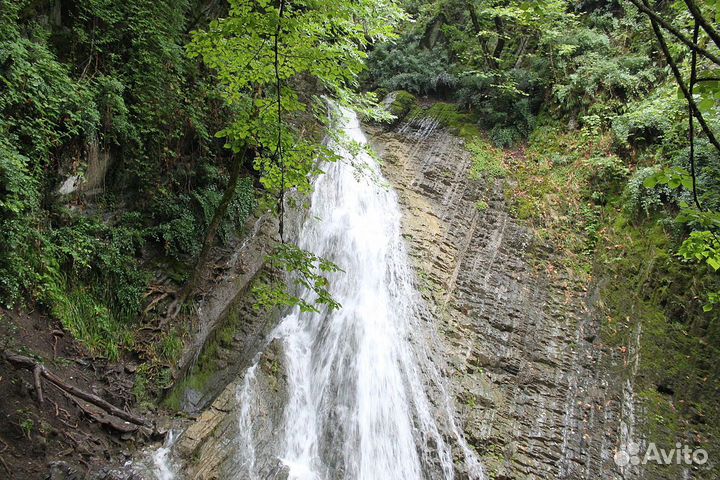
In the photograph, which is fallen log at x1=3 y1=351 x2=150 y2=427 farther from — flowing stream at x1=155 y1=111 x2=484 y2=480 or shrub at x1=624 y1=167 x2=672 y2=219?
shrub at x1=624 y1=167 x2=672 y2=219

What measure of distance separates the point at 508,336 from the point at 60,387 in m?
7.33

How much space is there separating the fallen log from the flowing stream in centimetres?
156

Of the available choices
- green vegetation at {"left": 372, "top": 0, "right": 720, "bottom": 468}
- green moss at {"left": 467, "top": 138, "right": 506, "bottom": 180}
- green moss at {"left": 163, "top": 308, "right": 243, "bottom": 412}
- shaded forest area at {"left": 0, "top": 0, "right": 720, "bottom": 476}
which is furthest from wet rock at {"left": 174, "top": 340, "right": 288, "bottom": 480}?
green moss at {"left": 467, "top": 138, "right": 506, "bottom": 180}

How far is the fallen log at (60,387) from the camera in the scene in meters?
4.79

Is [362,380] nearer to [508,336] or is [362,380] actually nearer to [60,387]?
[508,336]

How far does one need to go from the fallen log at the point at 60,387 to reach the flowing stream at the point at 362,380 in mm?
1563

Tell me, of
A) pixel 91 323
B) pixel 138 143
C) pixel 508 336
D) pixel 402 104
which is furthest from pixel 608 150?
pixel 91 323

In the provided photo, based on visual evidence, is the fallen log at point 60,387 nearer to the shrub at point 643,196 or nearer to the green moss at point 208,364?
the green moss at point 208,364

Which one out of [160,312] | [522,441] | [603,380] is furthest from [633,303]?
[160,312]

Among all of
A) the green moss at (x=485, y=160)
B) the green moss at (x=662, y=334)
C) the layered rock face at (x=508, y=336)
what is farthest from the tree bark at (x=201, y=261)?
the green moss at (x=485, y=160)

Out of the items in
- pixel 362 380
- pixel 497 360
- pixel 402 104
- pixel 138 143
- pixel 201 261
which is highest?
pixel 402 104

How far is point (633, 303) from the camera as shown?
850cm

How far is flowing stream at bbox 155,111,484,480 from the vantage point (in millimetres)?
6668

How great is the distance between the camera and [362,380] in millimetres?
7641
